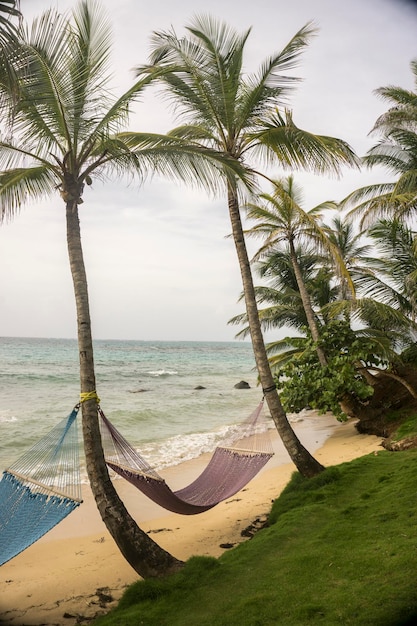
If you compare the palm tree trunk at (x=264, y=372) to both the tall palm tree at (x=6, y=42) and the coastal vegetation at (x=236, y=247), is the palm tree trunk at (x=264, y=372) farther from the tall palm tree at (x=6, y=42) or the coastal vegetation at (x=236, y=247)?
the tall palm tree at (x=6, y=42)

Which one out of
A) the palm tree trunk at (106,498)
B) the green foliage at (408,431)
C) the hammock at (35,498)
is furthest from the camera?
the green foliage at (408,431)

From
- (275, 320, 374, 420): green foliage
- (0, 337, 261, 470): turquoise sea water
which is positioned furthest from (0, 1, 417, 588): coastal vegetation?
(0, 337, 261, 470): turquoise sea water

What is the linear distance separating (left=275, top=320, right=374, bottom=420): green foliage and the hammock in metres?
4.54

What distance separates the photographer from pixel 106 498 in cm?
346

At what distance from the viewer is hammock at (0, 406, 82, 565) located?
329 centimetres

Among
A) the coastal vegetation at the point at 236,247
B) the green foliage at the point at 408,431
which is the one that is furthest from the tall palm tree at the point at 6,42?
the green foliage at the point at 408,431

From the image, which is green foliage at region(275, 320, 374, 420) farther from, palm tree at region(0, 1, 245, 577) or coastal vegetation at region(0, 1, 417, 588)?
palm tree at region(0, 1, 245, 577)

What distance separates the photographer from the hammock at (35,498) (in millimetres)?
3289

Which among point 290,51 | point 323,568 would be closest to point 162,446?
point 323,568

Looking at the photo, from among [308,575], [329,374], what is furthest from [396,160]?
[308,575]

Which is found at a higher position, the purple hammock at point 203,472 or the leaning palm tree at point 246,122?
the leaning palm tree at point 246,122

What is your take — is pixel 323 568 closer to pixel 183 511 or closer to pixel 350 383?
pixel 183 511

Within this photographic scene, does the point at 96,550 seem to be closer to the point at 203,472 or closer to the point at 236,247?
the point at 203,472

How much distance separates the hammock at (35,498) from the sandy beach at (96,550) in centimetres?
60
